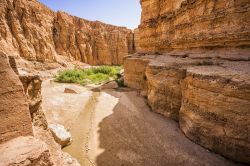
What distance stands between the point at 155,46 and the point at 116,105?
6.70m

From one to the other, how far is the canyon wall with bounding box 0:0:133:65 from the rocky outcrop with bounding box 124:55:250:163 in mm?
18793

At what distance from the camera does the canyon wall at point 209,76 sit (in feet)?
17.0

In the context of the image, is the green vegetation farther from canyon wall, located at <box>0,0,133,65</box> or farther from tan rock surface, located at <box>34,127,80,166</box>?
tan rock surface, located at <box>34,127,80,166</box>

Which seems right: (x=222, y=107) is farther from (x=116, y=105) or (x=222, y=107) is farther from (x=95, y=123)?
(x=116, y=105)

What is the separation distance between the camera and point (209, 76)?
240 inches

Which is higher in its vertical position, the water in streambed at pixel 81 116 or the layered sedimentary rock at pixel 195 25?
the layered sedimentary rock at pixel 195 25

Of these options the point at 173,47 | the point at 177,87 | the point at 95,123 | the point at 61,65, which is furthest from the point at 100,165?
the point at 61,65

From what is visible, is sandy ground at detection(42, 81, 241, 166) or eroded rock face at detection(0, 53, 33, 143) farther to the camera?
sandy ground at detection(42, 81, 241, 166)

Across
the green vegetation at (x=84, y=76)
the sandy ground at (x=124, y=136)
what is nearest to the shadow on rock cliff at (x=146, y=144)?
the sandy ground at (x=124, y=136)

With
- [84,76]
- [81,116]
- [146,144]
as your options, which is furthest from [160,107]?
[84,76]

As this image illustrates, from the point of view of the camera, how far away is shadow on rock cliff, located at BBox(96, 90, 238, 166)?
18.2 ft

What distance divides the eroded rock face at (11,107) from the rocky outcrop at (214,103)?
5.23m

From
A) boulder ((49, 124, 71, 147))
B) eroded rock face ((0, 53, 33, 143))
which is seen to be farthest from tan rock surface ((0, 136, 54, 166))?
boulder ((49, 124, 71, 147))

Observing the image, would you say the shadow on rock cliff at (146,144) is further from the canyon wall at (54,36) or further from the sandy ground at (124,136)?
the canyon wall at (54,36)
